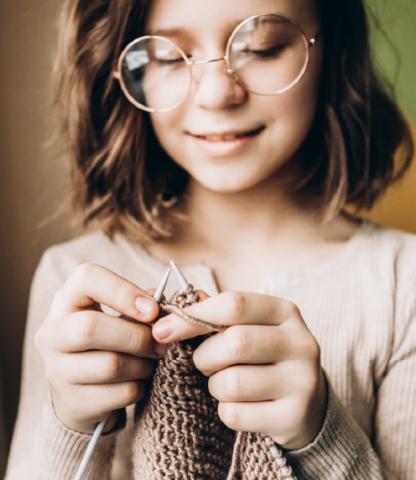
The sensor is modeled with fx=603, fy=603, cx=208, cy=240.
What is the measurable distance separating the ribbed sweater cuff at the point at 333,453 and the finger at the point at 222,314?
0.38ft

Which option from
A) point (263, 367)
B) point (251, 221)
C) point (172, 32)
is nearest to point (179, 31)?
point (172, 32)

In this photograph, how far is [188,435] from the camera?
56cm

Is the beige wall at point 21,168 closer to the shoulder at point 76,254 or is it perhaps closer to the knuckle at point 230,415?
the shoulder at point 76,254

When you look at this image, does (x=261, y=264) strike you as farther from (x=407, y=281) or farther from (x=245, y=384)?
(x=245, y=384)

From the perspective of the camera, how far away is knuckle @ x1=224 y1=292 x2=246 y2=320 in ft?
1.71

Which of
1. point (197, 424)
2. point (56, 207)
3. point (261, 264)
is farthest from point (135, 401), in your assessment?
point (56, 207)

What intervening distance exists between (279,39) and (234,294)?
0.35 metres

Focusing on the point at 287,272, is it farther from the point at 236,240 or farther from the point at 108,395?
the point at 108,395

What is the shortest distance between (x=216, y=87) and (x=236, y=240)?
26 cm

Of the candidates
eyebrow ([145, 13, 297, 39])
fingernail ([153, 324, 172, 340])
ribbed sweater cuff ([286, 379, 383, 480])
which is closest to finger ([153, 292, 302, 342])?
fingernail ([153, 324, 172, 340])

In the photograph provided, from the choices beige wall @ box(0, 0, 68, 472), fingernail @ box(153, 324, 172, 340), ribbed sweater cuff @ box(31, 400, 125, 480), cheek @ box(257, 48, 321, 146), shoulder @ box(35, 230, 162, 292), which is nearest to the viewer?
fingernail @ box(153, 324, 172, 340)

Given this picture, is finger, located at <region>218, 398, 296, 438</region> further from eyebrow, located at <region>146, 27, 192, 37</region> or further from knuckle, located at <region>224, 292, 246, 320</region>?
eyebrow, located at <region>146, 27, 192, 37</region>

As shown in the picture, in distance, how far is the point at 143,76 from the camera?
0.78 meters

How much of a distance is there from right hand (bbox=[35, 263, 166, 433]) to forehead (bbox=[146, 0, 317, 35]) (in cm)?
32
